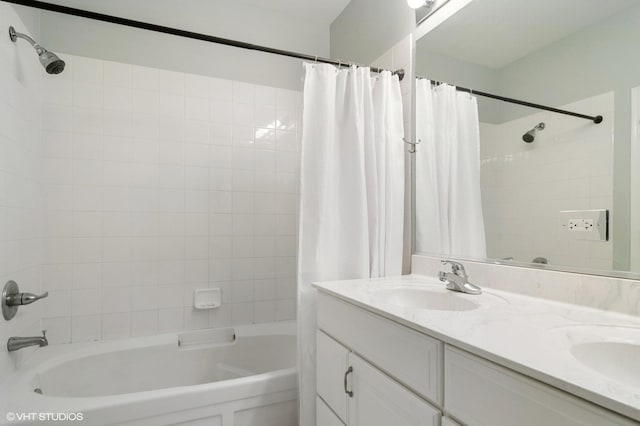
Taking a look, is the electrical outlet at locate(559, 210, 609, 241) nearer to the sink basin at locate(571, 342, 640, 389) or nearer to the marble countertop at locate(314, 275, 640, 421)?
the marble countertop at locate(314, 275, 640, 421)

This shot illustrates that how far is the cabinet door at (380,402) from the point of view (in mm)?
743

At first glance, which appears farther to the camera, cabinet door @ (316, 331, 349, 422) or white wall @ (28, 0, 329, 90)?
white wall @ (28, 0, 329, 90)

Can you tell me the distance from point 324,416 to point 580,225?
113 cm

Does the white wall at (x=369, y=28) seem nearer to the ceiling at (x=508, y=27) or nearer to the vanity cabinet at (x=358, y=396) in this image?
the ceiling at (x=508, y=27)

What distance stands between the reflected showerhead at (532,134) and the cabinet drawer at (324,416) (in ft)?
3.95

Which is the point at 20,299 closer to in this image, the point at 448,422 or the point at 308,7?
the point at 448,422

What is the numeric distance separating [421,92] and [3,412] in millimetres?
2152

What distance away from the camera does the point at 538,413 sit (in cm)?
51

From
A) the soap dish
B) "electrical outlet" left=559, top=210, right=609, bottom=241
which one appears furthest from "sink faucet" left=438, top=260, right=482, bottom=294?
the soap dish

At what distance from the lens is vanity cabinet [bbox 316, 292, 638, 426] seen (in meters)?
0.51

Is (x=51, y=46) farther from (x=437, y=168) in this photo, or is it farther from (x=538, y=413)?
(x=538, y=413)

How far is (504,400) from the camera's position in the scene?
0.56 m

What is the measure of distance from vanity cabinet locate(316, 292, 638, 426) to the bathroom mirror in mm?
581

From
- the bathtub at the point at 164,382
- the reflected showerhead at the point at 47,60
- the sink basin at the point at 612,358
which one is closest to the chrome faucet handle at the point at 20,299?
the bathtub at the point at 164,382
